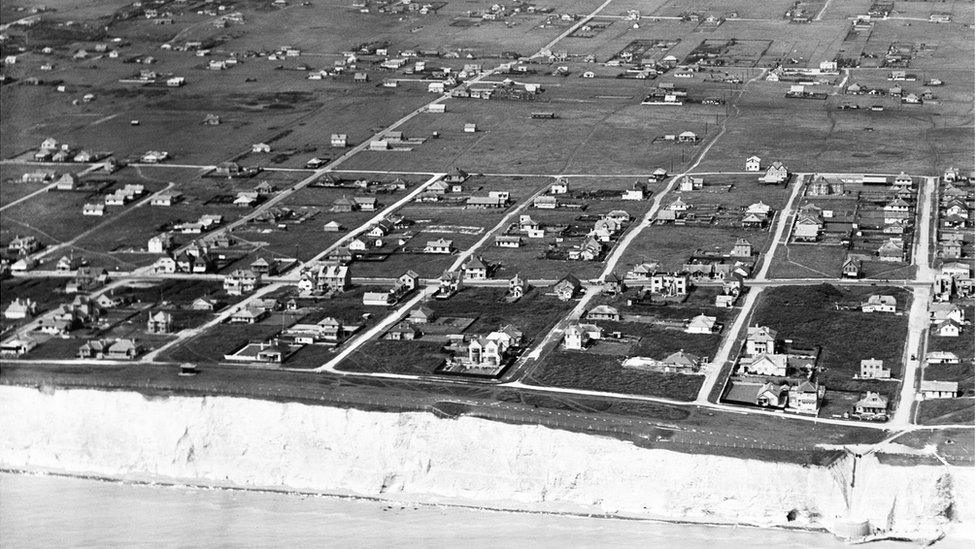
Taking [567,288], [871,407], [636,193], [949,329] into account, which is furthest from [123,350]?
[636,193]

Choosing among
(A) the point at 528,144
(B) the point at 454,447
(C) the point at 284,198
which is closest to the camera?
(B) the point at 454,447

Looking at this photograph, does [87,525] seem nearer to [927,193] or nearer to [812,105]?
[927,193]

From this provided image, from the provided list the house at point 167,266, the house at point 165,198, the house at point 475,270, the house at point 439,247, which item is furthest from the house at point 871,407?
the house at point 165,198

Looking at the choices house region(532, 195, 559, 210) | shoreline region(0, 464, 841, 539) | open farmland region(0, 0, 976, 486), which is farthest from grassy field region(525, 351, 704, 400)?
house region(532, 195, 559, 210)

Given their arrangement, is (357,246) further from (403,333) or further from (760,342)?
(760,342)

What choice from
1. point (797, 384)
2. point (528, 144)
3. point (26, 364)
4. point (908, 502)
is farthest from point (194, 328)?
point (528, 144)

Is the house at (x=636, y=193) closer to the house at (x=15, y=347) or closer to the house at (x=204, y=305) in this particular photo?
the house at (x=204, y=305)

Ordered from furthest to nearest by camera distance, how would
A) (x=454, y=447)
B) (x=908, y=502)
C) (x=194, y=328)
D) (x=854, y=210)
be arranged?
(x=854, y=210) → (x=194, y=328) → (x=454, y=447) → (x=908, y=502)

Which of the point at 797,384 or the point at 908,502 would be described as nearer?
the point at 908,502

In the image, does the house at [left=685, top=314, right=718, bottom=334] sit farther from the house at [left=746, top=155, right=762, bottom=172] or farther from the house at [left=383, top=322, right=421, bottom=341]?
the house at [left=746, top=155, right=762, bottom=172]
